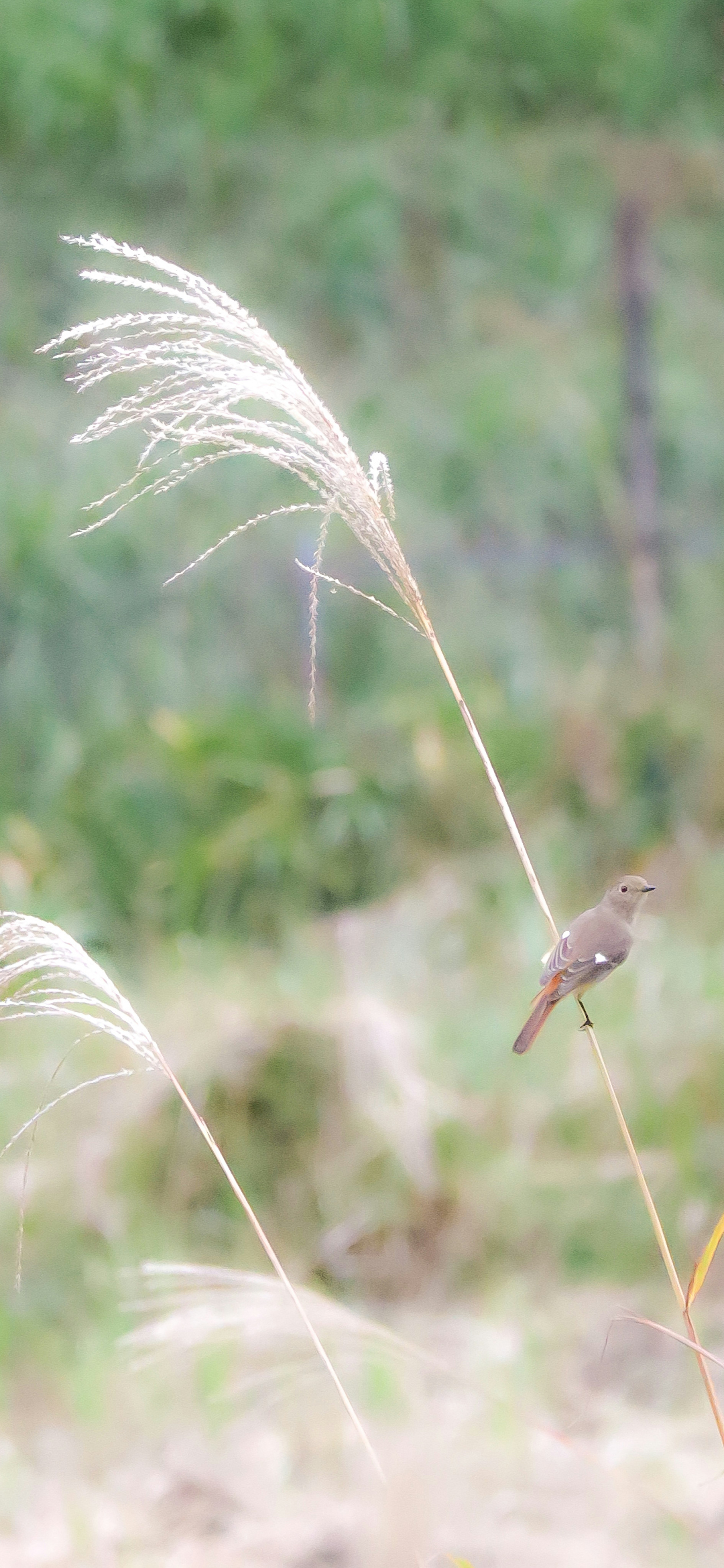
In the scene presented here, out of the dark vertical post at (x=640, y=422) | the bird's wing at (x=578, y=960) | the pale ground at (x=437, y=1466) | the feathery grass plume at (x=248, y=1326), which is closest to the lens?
the bird's wing at (x=578, y=960)

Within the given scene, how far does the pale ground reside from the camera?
105 cm

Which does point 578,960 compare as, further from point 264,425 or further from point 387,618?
point 387,618

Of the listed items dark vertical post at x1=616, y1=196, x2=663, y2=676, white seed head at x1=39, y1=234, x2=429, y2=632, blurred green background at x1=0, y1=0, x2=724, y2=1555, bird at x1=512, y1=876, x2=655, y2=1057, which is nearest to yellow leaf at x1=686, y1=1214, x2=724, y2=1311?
bird at x1=512, y1=876, x2=655, y2=1057

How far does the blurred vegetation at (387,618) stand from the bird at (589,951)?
110 centimetres

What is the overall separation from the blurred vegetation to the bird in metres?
1.10

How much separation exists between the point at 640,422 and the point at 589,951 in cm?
205

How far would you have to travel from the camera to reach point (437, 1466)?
978 mm

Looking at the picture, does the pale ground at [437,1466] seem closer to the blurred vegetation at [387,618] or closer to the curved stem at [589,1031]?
the blurred vegetation at [387,618]

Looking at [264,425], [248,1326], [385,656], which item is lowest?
[248,1326]

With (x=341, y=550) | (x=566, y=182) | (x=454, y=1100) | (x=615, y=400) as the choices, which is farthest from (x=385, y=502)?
(x=454, y=1100)

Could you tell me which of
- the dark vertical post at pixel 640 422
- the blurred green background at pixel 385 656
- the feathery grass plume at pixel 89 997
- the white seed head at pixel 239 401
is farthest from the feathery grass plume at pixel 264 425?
the dark vertical post at pixel 640 422

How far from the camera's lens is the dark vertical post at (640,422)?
7.75ft

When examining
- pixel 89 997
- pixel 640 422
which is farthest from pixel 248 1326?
pixel 640 422

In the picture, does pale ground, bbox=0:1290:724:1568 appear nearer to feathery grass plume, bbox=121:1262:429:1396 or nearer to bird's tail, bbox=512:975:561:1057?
feathery grass plume, bbox=121:1262:429:1396
